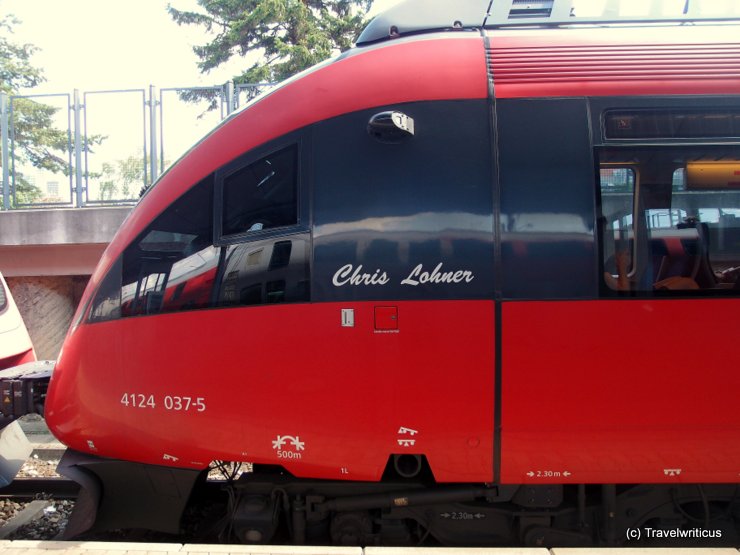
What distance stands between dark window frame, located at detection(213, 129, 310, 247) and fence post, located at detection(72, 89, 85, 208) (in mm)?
6614

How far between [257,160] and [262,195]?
213mm

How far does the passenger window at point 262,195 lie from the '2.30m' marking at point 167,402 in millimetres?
976

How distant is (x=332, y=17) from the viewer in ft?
63.8

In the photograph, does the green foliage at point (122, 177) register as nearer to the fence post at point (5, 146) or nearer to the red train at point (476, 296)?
the fence post at point (5, 146)

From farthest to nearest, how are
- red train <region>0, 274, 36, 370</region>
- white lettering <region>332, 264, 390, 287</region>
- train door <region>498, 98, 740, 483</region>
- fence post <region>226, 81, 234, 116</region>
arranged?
1. fence post <region>226, 81, 234, 116</region>
2. red train <region>0, 274, 36, 370</region>
3. white lettering <region>332, 264, 390, 287</region>
4. train door <region>498, 98, 740, 483</region>

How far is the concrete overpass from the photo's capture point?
8.58 metres

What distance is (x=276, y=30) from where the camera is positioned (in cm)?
1881

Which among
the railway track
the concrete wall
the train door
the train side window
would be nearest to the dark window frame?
the train door

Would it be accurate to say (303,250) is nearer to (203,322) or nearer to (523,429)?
(203,322)

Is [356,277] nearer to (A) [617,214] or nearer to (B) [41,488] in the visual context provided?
(A) [617,214]

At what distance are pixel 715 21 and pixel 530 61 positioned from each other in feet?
3.92

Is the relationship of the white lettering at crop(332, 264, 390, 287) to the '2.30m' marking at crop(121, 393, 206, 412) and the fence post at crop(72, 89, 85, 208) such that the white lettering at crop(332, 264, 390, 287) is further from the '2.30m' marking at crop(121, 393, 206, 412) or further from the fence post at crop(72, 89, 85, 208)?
the fence post at crop(72, 89, 85, 208)

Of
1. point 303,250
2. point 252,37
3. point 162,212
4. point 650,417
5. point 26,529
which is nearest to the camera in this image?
point 650,417

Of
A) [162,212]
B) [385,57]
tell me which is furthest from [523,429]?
[162,212]
